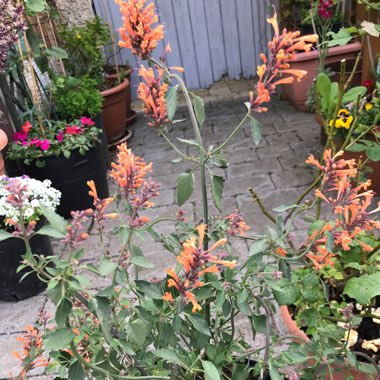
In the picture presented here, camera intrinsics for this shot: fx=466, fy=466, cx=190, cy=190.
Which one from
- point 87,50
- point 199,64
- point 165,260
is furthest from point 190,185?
point 199,64

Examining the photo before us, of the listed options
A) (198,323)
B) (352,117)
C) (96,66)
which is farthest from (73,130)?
(198,323)

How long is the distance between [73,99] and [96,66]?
0.88 meters

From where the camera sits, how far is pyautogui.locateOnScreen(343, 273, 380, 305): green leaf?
1443mm

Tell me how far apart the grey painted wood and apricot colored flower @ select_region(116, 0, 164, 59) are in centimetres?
459

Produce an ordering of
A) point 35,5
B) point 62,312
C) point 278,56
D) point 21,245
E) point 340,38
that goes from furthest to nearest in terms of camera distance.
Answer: point 35,5
point 21,245
point 340,38
point 278,56
point 62,312

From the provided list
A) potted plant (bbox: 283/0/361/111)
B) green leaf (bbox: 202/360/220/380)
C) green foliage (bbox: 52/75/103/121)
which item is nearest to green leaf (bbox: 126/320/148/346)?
green leaf (bbox: 202/360/220/380)

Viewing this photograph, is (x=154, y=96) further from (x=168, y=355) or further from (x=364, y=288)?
(x=364, y=288)

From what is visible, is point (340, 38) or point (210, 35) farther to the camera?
point (210, 35)

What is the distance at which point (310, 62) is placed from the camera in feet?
14.4

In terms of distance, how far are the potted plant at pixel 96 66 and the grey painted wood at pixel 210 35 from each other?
3.37 feet

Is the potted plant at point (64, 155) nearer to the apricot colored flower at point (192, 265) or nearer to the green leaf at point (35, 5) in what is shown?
the green leaf at point (35, 5)

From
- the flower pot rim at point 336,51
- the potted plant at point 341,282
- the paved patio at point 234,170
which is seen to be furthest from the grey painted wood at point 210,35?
the potted plant at point 341,282

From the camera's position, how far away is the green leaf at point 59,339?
87 centimetres

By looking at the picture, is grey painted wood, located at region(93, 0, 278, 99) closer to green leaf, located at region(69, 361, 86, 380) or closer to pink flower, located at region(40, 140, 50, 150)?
pink flower, located at region(40, 140, 50, 150)
